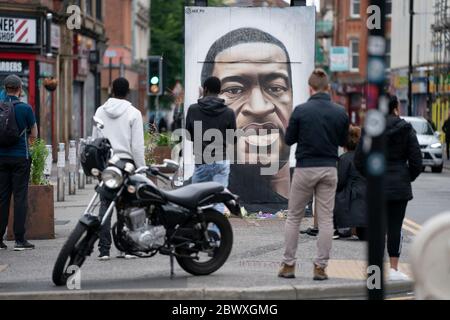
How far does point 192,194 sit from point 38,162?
3.96 metres

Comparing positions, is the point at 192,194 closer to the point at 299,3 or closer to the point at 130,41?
the point at 299,3

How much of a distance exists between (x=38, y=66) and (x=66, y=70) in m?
7.01

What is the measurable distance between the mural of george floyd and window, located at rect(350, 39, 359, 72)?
70.5m

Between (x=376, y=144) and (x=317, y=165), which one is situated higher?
(x=376, y=144)

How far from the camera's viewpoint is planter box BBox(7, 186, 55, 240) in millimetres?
14812

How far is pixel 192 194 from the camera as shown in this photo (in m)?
11.4

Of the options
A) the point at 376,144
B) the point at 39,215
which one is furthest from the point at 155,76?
the point at 376,144

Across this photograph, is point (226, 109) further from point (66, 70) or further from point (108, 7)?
point (108, 7)

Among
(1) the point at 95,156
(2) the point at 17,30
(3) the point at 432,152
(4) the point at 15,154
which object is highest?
(2) the point at 17,30

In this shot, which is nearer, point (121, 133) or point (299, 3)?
point (121, 133)

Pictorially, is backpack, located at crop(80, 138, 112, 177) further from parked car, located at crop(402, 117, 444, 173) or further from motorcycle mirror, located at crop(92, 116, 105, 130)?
parked car, located at crop(402, 117, 444, 173)

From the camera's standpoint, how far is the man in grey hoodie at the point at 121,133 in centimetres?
1272

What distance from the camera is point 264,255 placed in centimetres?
1341

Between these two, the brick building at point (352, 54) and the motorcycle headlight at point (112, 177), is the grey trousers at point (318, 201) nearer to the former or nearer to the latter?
the motorcycle headlight at point (112, 177)
